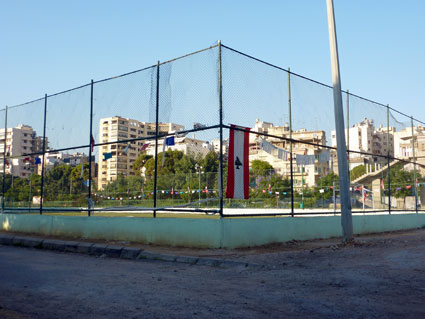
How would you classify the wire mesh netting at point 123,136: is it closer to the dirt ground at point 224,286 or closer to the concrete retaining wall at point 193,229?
the concrete retaining wall at point 193,229

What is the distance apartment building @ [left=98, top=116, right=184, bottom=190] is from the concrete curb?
247cm

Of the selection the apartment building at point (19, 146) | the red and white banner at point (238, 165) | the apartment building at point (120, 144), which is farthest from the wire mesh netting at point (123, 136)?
the apartment building at point (19, 146)

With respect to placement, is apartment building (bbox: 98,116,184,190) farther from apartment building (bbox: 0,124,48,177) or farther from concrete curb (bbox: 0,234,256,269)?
apartment building (bbox: 0,124,48,177)

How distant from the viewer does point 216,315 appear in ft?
12.7

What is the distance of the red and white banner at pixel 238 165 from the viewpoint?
9.28 meters

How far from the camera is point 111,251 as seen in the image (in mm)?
9133

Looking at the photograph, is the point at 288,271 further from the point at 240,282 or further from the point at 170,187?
the point at 170,187

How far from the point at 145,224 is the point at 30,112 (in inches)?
304

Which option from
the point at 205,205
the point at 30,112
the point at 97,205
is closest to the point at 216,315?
the point at 205,205

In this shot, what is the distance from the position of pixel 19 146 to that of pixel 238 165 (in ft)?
33.4

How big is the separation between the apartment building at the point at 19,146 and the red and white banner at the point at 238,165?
26.9 ft

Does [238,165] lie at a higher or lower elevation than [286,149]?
lower

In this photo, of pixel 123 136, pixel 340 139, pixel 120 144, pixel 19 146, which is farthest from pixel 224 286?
pixel 19 146

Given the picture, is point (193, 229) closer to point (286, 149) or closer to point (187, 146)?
point (187, 146)
